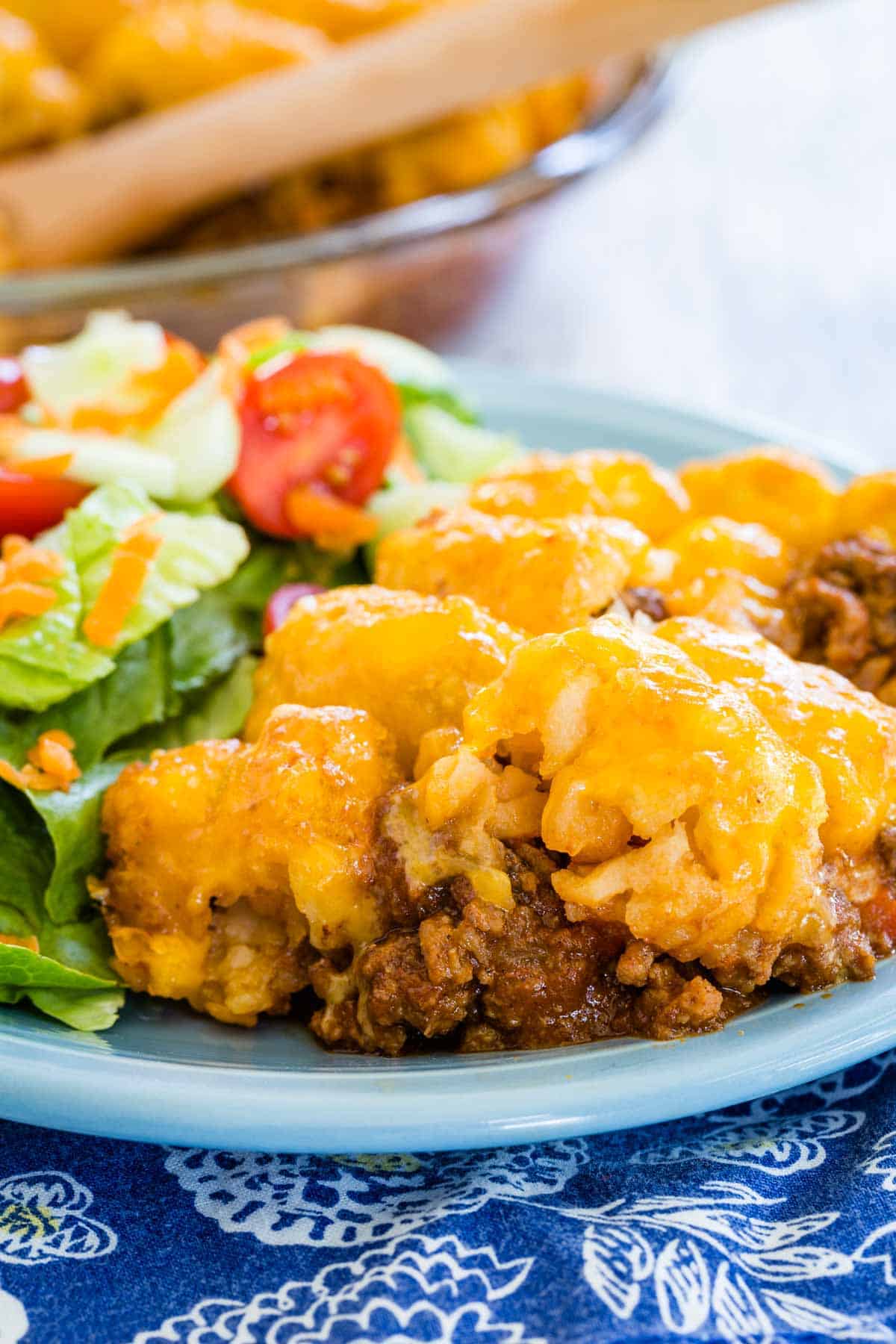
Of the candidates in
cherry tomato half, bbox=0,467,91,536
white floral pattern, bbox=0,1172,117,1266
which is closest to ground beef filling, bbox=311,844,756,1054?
white floral pattern, bbox=0,1172,117,1266

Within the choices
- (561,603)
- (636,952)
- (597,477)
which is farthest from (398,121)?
(636,952)

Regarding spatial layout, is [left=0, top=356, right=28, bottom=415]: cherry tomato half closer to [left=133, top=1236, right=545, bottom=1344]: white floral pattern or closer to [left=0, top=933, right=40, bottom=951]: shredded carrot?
[left=0, top=933, right=40, bottom=951]: shredded carrot

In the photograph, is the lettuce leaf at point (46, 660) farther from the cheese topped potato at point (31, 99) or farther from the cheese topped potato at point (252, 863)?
the cheese topped potato at point (31, 99)

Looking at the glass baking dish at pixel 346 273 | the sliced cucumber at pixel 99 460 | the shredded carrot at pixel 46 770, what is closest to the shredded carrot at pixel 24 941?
the shredded carrot at pixel 46 770

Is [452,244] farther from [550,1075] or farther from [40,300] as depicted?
[550,1075]

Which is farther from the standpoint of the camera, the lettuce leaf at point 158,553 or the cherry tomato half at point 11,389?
the cherry tomato half at point 11,389

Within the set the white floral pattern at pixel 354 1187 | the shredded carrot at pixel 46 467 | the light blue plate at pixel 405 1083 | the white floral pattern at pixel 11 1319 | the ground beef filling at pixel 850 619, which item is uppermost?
the shredded carrot at pixel 46 467
